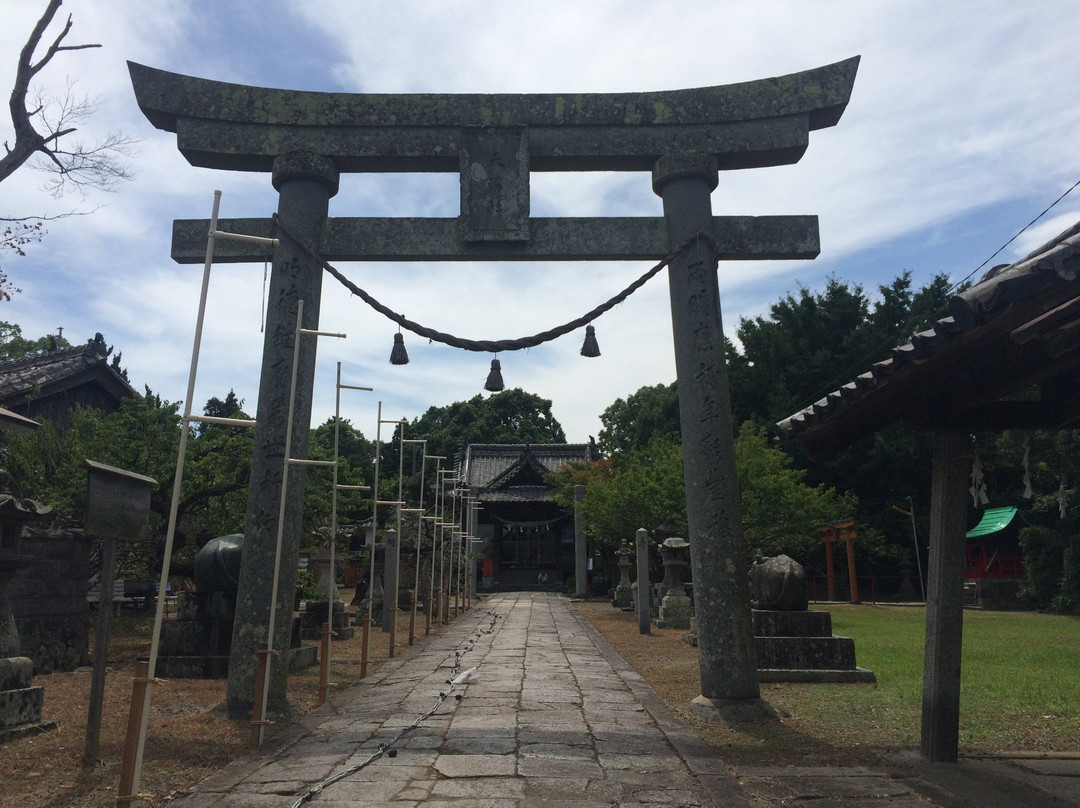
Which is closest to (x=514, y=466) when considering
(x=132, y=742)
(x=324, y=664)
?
(x=324, y=664)

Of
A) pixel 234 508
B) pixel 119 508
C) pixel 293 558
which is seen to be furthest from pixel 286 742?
pixel 234 508

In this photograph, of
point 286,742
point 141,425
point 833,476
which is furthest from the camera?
point 833,476

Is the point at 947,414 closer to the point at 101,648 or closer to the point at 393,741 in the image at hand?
the point at 393,741

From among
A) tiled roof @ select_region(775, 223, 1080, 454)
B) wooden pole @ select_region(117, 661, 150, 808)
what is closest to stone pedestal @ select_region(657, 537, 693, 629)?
tiled roof @ select_region(775, 223, 1080, 454)

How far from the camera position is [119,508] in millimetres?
4777

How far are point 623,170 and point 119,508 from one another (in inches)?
198

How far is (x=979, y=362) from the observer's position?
190 inches

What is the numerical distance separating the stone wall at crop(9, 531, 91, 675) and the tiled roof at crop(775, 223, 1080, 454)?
7.69 meters

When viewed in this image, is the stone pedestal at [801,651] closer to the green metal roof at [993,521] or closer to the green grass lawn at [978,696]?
the green grass lawn at [978,696]

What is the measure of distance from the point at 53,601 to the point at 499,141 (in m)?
6.76

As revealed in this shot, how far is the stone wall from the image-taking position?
28.6 feet

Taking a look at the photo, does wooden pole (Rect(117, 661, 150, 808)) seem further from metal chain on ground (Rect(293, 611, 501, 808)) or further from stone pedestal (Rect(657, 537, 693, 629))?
stone pedestal (Rect(657, 537, 693, 629))

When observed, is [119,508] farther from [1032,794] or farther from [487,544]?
[487,544]

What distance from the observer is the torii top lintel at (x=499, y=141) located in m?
7.18
